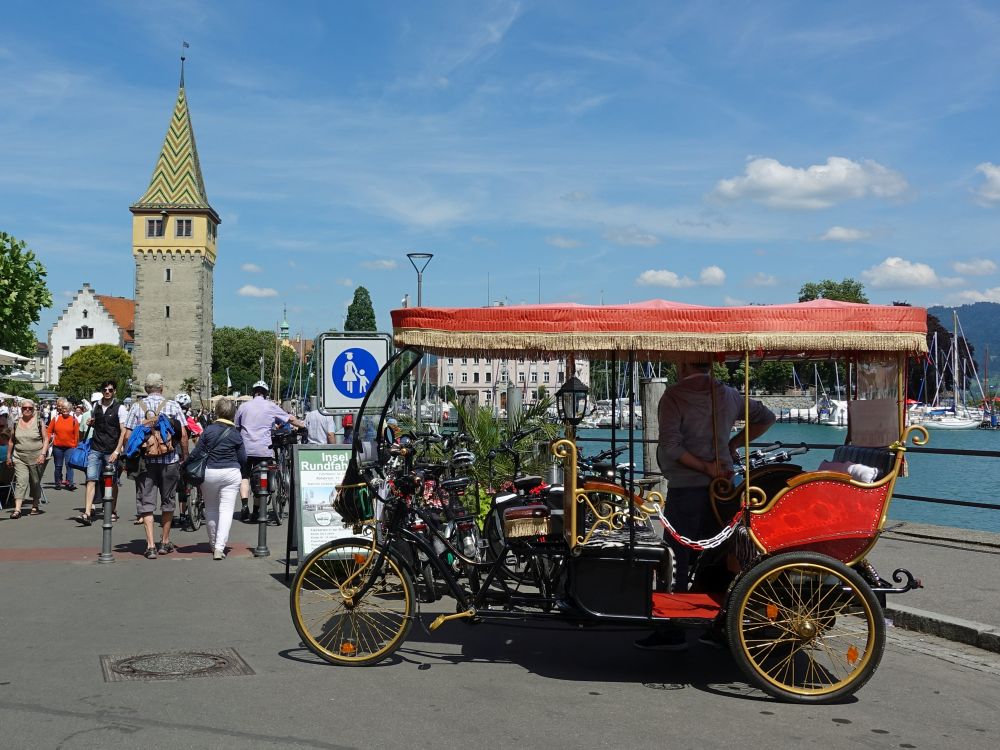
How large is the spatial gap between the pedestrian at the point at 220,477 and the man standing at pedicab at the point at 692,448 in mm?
6296

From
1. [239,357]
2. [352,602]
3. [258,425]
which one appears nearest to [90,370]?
[239,357]

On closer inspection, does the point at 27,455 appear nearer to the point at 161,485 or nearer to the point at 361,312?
the point at 161,485

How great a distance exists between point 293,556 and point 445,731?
698 cm

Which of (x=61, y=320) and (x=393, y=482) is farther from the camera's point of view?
(x=61, y=320)

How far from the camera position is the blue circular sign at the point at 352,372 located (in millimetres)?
12602

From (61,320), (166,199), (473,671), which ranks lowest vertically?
(473,671)

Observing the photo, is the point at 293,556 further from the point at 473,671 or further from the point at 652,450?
the point at 652,450

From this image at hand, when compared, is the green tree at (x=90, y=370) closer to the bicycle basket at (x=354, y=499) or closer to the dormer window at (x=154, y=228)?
the dormer window at (x=154, y=228)

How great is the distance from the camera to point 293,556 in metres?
12.5

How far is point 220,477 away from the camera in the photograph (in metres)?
12.6

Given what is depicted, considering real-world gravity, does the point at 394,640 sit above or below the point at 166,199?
below

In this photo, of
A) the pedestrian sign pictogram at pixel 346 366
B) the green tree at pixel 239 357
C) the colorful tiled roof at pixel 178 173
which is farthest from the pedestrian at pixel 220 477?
the green tree at pixel 239 357

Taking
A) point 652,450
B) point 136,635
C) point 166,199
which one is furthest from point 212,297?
point 136,635

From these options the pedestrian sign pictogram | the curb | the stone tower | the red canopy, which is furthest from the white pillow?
the stone tower
